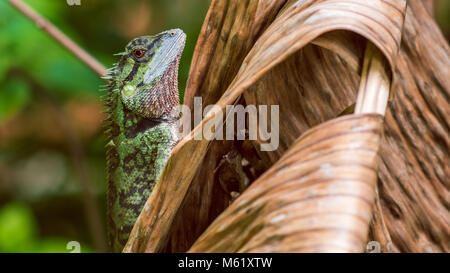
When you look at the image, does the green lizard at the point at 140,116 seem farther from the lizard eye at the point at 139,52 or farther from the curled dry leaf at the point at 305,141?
the curled dry leaf at the point at 305,141

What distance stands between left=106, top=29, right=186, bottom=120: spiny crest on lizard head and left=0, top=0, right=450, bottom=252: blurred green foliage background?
567 mm

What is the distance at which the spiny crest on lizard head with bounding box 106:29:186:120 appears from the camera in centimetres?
165

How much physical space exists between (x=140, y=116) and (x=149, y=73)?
0.53 feet

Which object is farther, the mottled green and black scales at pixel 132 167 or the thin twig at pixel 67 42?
the mottled green and black scales at pixel 132 167

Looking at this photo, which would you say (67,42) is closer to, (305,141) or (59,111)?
(59,111)

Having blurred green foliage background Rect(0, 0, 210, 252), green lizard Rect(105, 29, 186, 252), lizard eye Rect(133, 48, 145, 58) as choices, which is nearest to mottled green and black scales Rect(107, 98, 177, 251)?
green lizard Rect(105, 29, 186, 252)

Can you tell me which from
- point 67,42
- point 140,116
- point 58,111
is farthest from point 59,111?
point 67,42

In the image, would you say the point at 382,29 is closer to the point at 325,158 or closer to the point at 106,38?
the point at 325,158

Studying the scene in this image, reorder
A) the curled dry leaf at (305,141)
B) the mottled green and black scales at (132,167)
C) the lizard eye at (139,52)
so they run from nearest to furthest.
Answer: the curled dry leaf at (305,141) → the mottled green and black scales at (132,167) → the lizard eye at (139,52)

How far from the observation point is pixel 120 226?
5.08 feet

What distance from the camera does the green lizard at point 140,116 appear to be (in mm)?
1592

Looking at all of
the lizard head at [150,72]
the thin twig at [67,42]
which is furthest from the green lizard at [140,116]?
the thin twig at [67,42]

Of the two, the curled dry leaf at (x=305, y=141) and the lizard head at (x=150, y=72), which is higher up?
the lizard head at (x=150, y=72)

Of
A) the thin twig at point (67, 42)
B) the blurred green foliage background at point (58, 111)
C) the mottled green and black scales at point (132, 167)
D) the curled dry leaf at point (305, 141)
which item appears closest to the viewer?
the curled dry leaf at point (305, 141)
